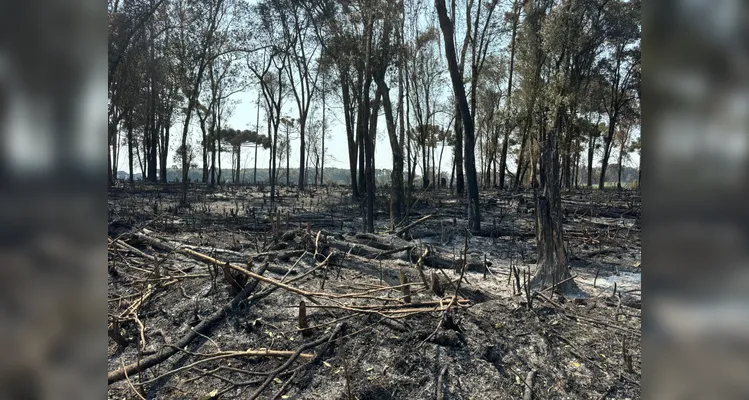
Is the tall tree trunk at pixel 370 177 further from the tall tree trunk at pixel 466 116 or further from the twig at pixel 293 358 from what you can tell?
the twig at pixel 293 358

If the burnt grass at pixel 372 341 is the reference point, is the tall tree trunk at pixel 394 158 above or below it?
above

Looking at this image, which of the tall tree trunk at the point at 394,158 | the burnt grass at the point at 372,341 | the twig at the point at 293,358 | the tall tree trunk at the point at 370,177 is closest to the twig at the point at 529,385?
the burnt grass at the point at 372,341

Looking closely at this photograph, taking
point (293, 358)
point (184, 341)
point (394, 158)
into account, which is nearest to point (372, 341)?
point (293, 358)

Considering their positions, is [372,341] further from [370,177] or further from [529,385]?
[370,177]

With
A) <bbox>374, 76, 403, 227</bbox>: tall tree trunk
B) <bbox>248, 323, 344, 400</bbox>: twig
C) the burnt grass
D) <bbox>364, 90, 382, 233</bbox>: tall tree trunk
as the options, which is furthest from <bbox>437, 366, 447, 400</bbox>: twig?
<bbox>374, 76, 403, 227</bbox>: tall tree trunk

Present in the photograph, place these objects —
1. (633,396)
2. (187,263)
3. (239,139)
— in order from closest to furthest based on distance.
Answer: (633,396) → (187,263) → (239,139)

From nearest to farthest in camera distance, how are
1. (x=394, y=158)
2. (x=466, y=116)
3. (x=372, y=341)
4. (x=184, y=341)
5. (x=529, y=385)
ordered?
1. (x=529, y=385)
2. (x=372, y=341)
3. (x=184, y=341)
4. (x=466, y=116)
5. (x=394, y=158)

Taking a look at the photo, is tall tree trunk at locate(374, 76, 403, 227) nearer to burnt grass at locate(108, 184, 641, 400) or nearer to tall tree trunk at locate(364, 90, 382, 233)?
tall tree trunk at locate(364, 90, 382, 233)

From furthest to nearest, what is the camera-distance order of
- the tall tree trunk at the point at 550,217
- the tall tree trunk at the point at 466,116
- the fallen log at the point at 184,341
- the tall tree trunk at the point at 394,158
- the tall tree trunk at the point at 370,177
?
the tall tree trunk at the point at 394,158 < the tall tree trunk at the point at 466,116 < the tall tree trunk at the point at 370,177 < the tall tree trunk at the point at 550,217 < the fallen log at the point at 184,341

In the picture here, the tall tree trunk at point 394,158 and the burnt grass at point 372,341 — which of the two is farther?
the tall tree trunk at point 394,158
